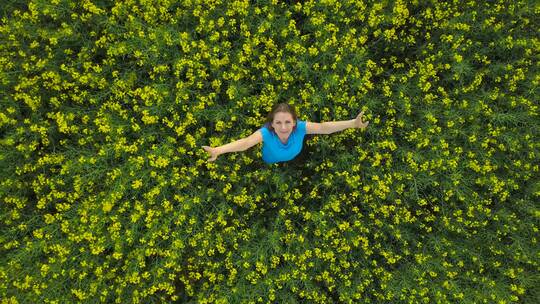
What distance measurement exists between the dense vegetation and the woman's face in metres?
0.95

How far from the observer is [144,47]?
4.23 m

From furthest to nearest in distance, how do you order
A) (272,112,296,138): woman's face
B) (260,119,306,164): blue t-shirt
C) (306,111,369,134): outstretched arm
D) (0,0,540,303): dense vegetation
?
1. (0,0,540,303): dense vegetation
2. (306,111,369,134): outstretched arm
3. (260,119,306,164): blue t-shirt
4. (272,112,296,138): woman's face

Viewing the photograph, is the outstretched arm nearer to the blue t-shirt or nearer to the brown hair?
the blue t-shirt

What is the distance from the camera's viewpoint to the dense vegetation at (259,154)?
4168mm

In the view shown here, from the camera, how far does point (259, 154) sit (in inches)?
165

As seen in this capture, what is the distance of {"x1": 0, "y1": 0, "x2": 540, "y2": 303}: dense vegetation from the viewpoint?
4.17m

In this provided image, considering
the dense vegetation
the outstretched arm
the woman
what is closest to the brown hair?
the woman

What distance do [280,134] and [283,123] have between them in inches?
8.0

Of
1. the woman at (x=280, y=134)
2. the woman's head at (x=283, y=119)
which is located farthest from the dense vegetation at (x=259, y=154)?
the woman's head at (x=283, y=119)

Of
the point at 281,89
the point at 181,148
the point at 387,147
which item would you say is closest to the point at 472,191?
the point at 387,147

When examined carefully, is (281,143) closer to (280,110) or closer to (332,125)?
(280,110)

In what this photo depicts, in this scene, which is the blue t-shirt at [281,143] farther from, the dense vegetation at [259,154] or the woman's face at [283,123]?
the dense vegetation at [259,154]

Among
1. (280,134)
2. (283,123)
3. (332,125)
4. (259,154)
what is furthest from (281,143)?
(259,154)

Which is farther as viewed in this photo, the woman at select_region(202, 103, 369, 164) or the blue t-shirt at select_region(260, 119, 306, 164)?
the blue t-shirt at select_region(260, 119, 306, 164)
